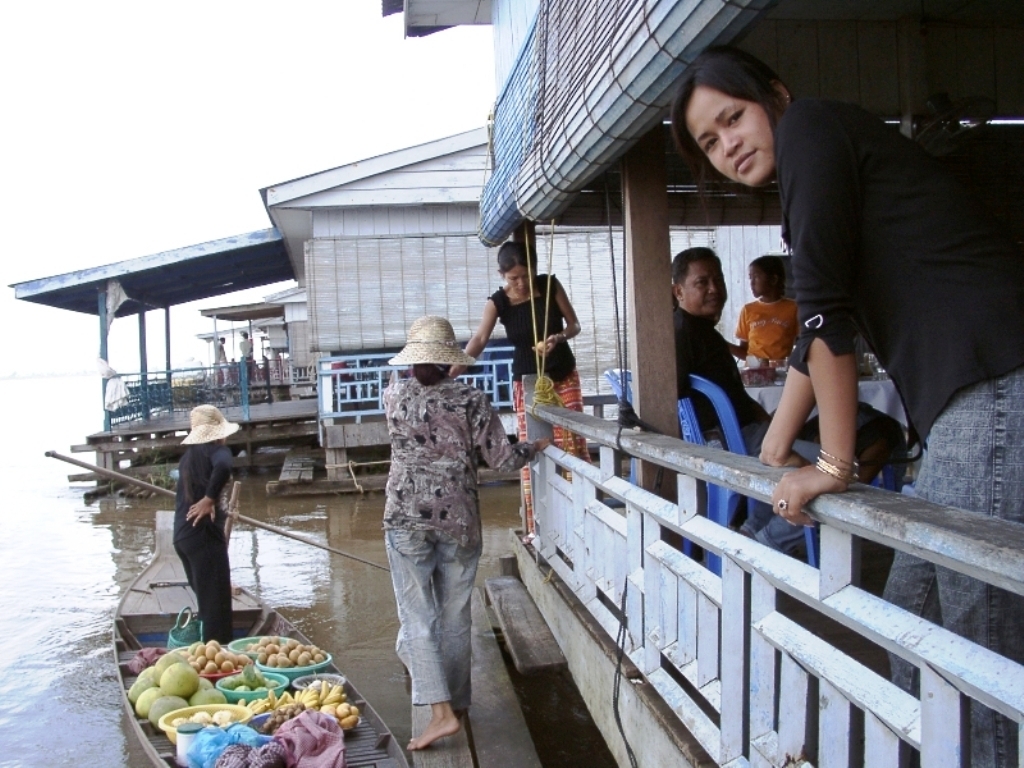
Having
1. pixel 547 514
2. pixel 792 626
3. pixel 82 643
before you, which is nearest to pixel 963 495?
pixel 792 626

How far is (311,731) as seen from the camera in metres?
3.87

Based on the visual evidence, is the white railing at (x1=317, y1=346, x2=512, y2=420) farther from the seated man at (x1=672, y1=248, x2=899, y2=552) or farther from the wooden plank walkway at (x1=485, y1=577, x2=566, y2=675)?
the seated man at (x1=672, y1=248, x2=899, y2=552)

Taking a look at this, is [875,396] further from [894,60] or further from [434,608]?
[434,608]

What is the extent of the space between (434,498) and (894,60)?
3369mm

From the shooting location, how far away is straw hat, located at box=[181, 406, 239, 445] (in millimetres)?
6141

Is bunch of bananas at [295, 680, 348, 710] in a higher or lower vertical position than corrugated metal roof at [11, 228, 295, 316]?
lower

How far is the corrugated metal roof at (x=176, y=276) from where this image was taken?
55.5ft

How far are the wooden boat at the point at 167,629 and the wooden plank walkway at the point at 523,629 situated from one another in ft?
2.83

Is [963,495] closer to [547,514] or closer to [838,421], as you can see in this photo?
[838,421]

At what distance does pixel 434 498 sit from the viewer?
13.7 feet

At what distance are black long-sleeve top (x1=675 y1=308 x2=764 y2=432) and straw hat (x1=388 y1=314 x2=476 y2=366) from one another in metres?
1.02

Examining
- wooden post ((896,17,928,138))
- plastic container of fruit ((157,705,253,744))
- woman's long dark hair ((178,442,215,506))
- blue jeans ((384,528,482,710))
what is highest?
wooden post ((896,17,928,138))

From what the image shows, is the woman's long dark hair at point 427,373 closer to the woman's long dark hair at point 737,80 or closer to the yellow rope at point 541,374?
the yellow rope at point 541,374

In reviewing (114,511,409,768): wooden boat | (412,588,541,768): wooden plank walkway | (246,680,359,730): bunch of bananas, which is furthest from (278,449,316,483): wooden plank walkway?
(246,680,359,730): bunch of bananas
